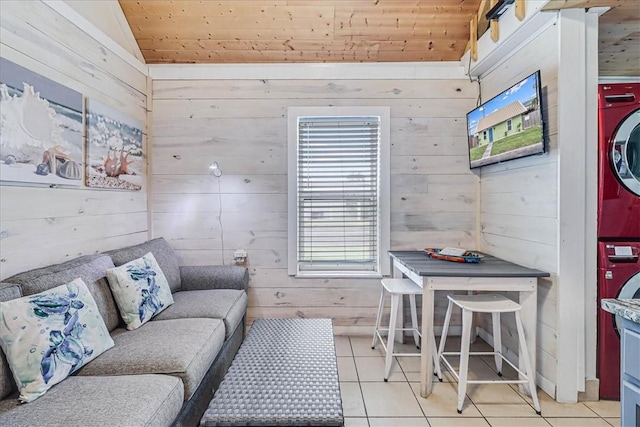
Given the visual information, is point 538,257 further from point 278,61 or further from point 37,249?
point 37,249

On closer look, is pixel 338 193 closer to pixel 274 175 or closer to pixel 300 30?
pixel 274 175

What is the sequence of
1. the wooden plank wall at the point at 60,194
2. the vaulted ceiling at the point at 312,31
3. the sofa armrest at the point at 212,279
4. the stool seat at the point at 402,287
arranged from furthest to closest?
the sofa armrest at the point at 212,279
the vaulted ceiling at the point at 312,31
the stool seat at the point at 402,287
the wooden plank wall at the point at 60,194

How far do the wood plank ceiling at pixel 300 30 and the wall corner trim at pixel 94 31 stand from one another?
0.18 meters

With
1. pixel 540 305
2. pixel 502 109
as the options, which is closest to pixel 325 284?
pixel 540 305

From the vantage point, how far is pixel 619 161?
2068 mm

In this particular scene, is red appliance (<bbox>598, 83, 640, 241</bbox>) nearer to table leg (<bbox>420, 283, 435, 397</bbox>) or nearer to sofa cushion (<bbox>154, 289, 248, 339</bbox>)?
table leg (<bbox>420, 283, 435, 397</bbox>)

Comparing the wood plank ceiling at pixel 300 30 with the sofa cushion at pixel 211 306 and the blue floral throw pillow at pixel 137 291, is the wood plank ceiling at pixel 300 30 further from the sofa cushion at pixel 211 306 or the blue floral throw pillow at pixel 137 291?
the sofa cushion at pixel 211 306

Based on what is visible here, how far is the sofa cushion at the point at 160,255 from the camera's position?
93.4 inches

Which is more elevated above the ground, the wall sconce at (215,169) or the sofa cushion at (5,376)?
the wall sconce at (215,169)

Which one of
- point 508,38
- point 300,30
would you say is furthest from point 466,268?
point 300,30

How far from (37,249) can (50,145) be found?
62 centimetres

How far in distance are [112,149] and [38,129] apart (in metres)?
0.69

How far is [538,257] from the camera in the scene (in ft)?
7.52

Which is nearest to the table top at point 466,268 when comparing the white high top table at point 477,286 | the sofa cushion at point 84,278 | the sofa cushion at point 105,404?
the white high top table at point 477,286
